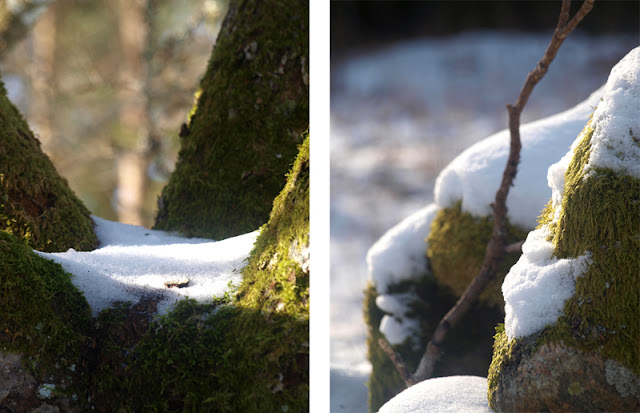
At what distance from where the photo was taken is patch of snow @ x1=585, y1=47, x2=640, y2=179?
0.83m

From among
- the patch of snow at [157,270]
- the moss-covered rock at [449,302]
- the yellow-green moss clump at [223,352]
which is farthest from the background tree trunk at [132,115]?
the yellow-green moss clump at [223,352]

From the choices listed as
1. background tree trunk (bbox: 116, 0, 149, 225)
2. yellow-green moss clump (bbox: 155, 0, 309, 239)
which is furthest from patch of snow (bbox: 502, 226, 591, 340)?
background tree trunk (bbox: 116, 0, 149, 225)

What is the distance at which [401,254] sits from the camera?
1442 mm

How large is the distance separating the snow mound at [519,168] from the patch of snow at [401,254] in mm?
87

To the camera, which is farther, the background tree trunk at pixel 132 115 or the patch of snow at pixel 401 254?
the background tree trunk at pixel 132 115

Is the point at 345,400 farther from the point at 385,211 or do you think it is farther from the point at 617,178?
the point at 617,178

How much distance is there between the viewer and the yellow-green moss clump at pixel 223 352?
30.6 inches

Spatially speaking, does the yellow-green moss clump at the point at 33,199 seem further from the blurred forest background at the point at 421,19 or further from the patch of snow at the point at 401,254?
the blurred forest background at the point at 421,19

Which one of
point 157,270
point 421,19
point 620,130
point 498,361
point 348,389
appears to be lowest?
point 348,389

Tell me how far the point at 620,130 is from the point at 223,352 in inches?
29.8

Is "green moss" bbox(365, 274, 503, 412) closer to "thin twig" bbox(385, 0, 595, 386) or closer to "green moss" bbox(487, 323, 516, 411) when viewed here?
"thin twig" bbox(385, 0, 595, 386)

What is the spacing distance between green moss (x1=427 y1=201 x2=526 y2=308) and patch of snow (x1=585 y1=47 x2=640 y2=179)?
1.59ft

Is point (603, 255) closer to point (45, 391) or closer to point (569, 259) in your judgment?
point (569, 259)

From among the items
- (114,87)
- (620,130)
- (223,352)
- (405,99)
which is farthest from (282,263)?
(114,87)
